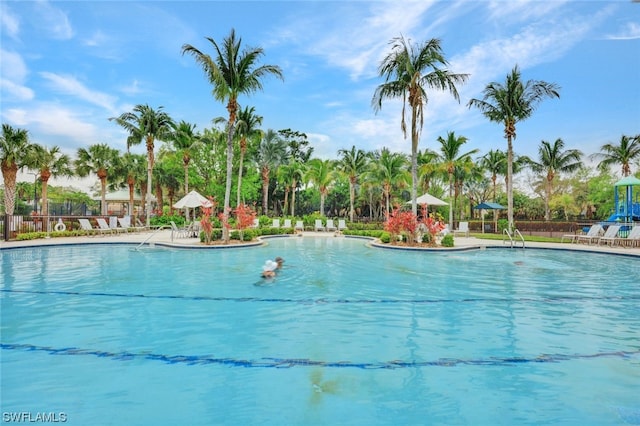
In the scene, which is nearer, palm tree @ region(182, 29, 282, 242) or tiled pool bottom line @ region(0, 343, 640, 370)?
tiled pool bottom line @ region(0, 343, 640, 370)

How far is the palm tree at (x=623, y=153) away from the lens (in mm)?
33000

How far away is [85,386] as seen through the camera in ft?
13.2

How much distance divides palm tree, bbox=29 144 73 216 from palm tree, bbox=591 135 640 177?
47.2m

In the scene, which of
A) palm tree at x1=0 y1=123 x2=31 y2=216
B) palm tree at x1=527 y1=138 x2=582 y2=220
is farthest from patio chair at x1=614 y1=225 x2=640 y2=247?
palm tree at x1=0 y1=123 x2=31 y2=216

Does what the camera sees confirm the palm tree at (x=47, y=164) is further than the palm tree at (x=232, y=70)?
Yes

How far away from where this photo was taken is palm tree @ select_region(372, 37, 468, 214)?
18.8 metres

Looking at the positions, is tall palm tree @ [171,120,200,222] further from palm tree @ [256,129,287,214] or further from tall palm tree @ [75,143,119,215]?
palm tree @ [256,129,287,214]

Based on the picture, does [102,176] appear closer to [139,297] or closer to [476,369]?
[139,297]

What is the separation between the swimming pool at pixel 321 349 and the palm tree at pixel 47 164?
20.0 meters

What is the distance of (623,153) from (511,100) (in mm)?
17205

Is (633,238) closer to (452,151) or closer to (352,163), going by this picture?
(452,151)

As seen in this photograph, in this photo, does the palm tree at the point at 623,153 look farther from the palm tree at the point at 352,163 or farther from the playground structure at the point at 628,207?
the palm tree at the point at 352,163

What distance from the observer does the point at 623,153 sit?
33.2m

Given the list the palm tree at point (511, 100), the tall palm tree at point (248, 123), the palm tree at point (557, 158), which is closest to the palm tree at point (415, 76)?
the palm tree at point (511, 100)
